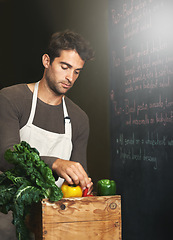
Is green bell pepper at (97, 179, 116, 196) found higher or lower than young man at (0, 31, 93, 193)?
lower

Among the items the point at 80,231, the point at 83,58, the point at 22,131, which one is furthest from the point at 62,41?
the point at 80,231

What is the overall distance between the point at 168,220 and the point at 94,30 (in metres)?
1.61

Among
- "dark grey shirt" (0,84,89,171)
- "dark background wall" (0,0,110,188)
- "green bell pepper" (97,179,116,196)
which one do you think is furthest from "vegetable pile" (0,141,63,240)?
"dark background wall" (0,0,110,188)

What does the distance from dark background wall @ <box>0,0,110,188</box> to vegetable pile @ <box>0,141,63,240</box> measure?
5.17 feet

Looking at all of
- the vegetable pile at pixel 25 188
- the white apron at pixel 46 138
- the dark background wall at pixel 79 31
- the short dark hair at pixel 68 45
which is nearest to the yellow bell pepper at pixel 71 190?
the vegetable pile at pixel 25 188

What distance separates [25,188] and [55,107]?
1.02 m

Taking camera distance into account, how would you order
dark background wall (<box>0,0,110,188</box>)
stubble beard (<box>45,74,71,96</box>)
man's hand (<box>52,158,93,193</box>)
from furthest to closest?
dark background wall (<box>0,0,110,188</box>), stubble beard (<box>45,74,71,96</box>), man's hand (<box>52,158,93,193</box>)

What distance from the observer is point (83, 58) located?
2588 mm

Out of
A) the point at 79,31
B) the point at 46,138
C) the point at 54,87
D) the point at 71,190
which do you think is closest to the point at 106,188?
the point at 71,190

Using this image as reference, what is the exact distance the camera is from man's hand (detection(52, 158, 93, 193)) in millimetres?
1701

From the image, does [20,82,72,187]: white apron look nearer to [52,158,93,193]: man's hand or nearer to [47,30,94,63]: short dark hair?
[47,30,94,63]: short dark hair

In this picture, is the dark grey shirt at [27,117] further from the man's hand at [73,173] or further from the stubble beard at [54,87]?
the man's hand at [73,173]

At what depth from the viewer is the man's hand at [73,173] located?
1.70 metres

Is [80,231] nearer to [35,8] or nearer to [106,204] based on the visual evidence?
[106,204]
